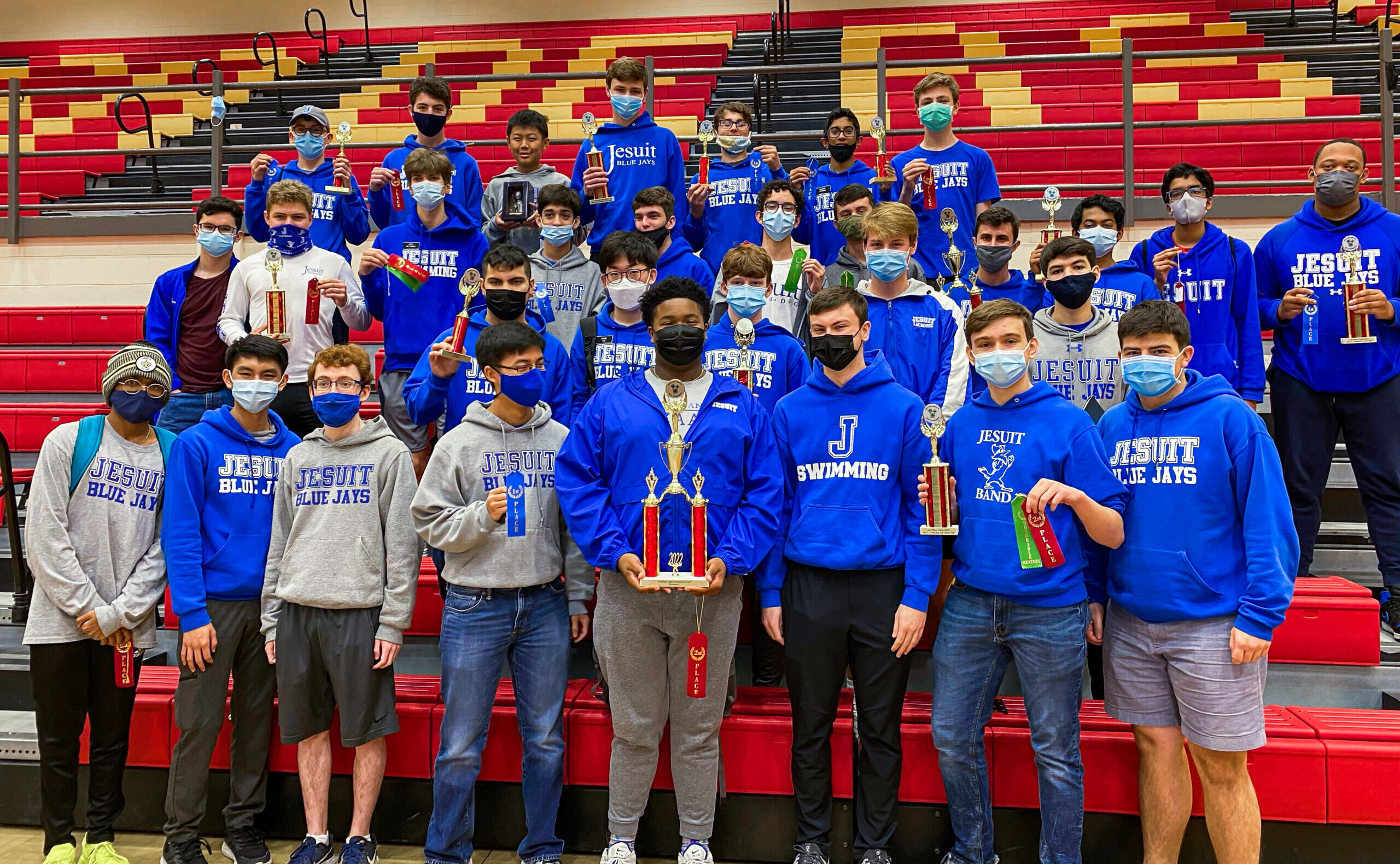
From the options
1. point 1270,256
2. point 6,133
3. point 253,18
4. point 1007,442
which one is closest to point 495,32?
point 253,18

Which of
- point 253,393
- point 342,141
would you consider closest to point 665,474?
point 253,393

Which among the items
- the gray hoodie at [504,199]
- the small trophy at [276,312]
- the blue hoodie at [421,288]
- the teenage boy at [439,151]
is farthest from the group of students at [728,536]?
the teenage boy at [439,151]

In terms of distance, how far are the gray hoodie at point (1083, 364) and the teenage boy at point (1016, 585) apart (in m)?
0.96

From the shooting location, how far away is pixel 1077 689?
10.9 ft

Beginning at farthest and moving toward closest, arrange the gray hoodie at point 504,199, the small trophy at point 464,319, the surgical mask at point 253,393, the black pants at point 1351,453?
the gray hoodie at point 504,199, the black pants at point 1351,453, the small trophy at point 464,319, the surgical mask at point 253,393

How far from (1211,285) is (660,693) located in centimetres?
320

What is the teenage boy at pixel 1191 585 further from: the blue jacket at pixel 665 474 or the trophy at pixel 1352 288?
the trophy at pixel 1352 288

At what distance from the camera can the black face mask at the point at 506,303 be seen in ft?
→ 13.5

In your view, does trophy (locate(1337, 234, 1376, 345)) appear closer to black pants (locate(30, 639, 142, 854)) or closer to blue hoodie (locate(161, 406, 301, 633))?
blue hoodie (locate(161, 406, 301, 633))

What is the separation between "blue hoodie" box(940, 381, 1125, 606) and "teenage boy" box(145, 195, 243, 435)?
141 inches

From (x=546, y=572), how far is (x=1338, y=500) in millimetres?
4037

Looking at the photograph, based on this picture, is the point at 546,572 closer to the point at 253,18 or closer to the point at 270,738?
the point at 270,738

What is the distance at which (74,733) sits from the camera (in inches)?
146

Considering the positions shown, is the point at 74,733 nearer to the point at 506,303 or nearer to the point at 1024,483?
the point at 506,303
